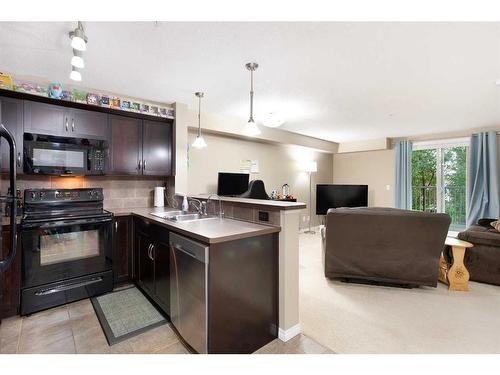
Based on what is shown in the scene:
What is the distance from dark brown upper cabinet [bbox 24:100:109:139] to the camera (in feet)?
8.27

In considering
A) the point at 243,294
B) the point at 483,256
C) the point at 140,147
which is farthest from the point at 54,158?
the point at 483,256

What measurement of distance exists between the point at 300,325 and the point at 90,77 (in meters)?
3.23

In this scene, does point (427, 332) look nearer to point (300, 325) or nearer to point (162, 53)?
point (300, 325)

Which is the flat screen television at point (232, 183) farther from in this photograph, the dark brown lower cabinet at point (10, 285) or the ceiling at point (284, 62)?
the dark brown lower cabinet at point (10, 285)

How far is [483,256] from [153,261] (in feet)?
12.3

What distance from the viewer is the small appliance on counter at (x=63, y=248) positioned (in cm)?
227

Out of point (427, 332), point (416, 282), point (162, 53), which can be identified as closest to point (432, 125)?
point (416, 282)

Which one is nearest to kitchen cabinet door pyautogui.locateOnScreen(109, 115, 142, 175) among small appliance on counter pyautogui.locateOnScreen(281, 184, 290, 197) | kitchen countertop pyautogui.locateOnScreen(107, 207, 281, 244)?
kitchen countertop pyautogui.locateOnScreen(107, 207, 281, 244)

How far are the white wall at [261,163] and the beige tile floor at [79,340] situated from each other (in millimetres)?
2405

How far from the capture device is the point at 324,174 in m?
6.98

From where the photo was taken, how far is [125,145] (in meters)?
3.13

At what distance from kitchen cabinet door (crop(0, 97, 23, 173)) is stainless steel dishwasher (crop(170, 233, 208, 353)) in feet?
6.10

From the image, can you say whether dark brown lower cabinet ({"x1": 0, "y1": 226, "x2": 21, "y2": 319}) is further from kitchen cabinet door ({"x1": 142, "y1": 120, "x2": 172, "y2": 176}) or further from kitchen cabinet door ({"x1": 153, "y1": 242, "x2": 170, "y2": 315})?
kitchen cabinet door ({"x1": 142, "y1": 120, "x2": 172, "y2": 176})

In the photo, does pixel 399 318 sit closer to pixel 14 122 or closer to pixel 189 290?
pixel 189 290
